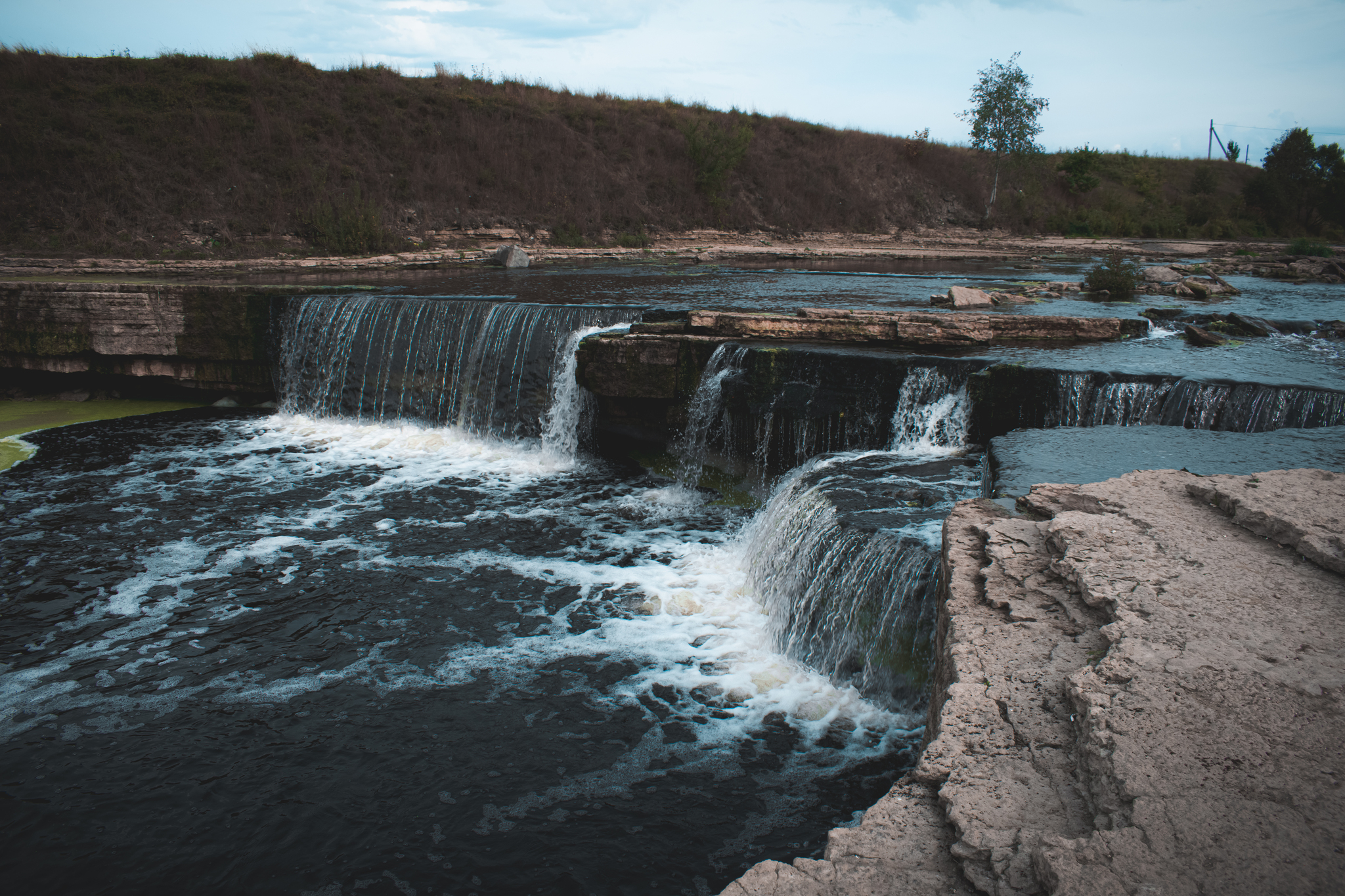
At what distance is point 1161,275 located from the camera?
1384 cm

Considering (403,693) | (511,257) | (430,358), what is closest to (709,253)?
(511,257)

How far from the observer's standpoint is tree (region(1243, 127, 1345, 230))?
105 ft

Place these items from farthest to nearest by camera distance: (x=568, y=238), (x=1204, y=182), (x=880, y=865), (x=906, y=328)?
(x=1204, y=182)
(x=568, y=238)
(x=906, y=328)
(x=880, y=865)

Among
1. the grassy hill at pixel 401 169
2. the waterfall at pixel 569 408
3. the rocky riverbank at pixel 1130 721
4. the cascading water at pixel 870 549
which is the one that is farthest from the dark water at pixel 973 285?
the grassy hill at pixel 401 169

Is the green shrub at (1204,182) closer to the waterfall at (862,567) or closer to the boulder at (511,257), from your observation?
the boulder at (511,257)

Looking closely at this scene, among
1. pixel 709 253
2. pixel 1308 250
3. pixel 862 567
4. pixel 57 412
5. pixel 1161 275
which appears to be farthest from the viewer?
pixel 709 253

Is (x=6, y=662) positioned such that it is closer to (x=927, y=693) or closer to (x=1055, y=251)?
(x=927, y=693)

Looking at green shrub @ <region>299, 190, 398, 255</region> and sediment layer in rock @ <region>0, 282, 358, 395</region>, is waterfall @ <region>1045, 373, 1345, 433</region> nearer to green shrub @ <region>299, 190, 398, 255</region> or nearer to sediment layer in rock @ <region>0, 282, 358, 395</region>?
sediment layer in rock @ <region>0, 282, 358, 395</region>

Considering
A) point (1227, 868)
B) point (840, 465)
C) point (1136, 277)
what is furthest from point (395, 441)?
point (1136, 277)

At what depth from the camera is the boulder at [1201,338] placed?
8.22 metres

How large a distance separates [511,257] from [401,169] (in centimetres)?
769

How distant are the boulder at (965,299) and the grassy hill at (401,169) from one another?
13776mm

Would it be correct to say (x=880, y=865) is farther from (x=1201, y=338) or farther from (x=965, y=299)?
(x=965, y=299)

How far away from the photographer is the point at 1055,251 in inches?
947
